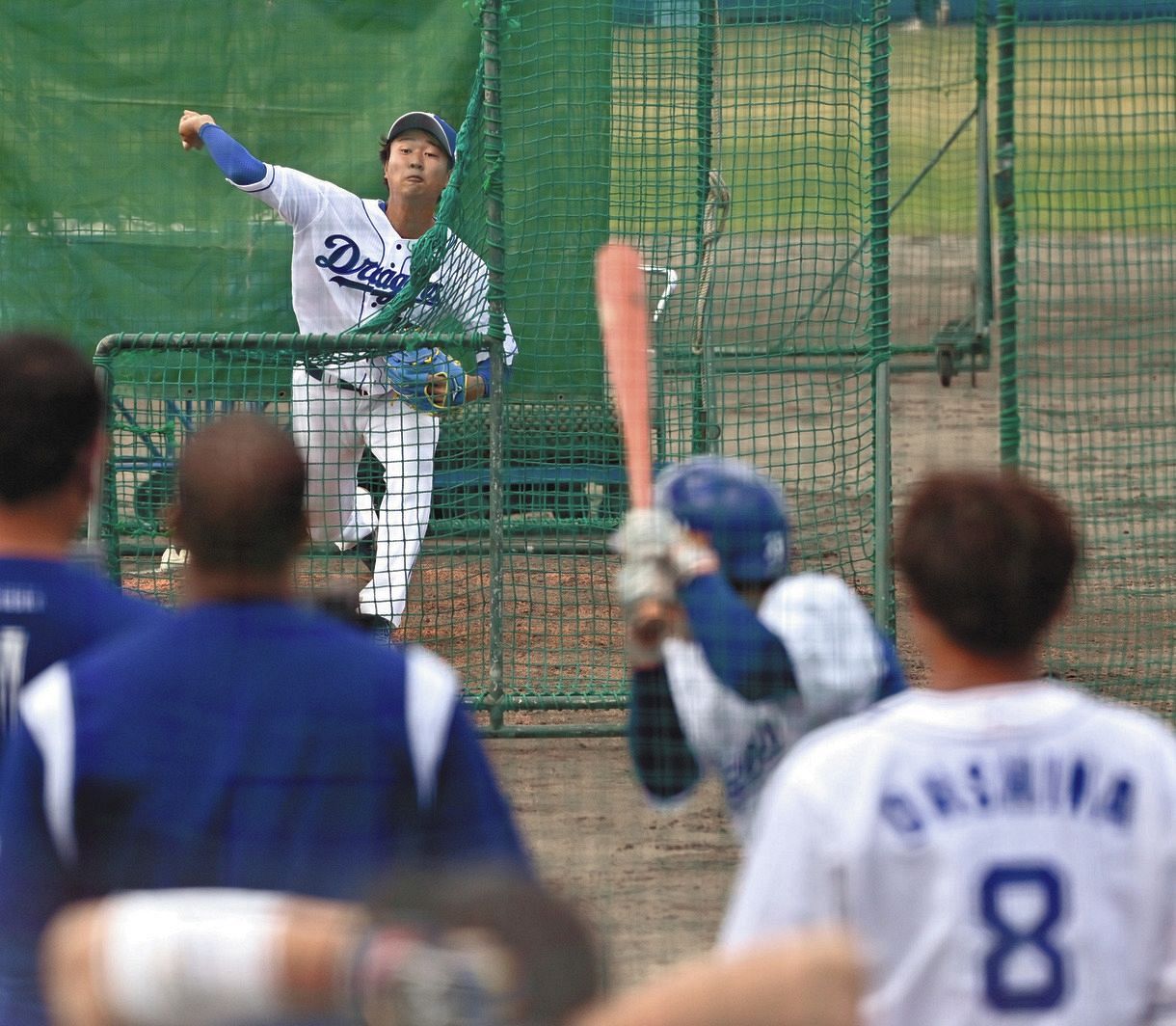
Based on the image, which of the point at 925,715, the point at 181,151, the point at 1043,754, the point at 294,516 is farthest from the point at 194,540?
the point at 181,151

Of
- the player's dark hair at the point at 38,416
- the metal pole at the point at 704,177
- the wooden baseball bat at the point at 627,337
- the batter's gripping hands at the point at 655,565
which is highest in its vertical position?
the metal pole at the point at 704,177

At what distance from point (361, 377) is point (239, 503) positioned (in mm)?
4367

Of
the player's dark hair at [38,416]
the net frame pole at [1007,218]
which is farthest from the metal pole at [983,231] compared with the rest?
the player's dark hair at [38,416]

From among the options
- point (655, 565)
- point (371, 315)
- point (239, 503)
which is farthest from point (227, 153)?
point (239, 503)

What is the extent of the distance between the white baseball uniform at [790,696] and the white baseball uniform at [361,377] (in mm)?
3188

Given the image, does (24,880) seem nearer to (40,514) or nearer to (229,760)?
(229,760)

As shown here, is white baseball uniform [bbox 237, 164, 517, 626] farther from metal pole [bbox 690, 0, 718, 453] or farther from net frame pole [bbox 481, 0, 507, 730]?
metal pole [bbox 690, 0, 718, 453]

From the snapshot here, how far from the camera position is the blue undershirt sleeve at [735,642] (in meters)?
2.45

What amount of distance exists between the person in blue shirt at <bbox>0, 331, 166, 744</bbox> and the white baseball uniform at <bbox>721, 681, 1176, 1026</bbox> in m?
1.00

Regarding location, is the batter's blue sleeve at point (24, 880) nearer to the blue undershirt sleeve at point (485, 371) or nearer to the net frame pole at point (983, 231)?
the blue undershirt sleeve at point (485, 371)

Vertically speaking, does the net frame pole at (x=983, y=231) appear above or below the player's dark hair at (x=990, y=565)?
above

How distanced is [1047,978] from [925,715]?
334 mm

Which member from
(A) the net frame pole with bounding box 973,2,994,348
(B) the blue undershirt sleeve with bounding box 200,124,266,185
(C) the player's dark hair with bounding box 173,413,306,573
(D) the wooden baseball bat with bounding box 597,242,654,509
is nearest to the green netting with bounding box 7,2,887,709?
(B) the blue undershirt sleeve with bounding box 200,124,266,185

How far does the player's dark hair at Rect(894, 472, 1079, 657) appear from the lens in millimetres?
2023
